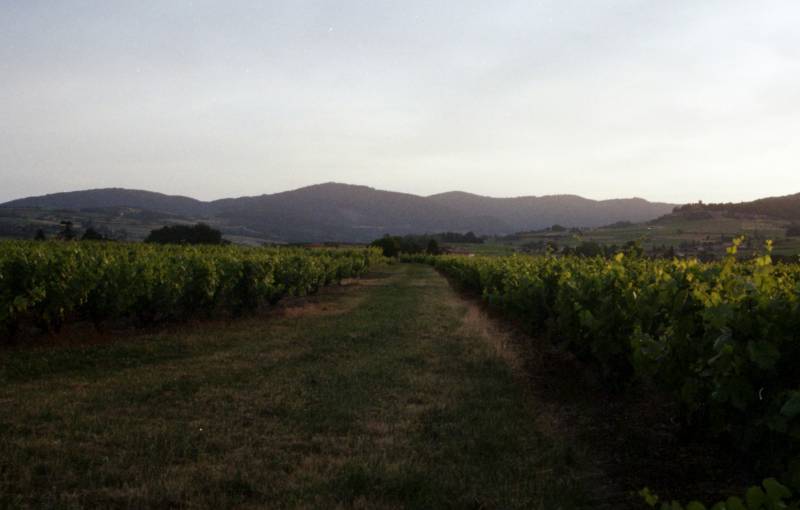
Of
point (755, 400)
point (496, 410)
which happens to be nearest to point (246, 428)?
point (496, 410)

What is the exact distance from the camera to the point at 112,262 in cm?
1423

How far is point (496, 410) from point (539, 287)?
514 centimetres

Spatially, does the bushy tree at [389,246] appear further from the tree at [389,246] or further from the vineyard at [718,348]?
the vineyard at [718,348]

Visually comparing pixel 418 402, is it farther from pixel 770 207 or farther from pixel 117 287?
pixel 770 207

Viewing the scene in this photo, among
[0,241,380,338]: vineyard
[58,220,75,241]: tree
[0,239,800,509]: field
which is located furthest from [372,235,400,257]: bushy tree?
[0,239,800,509]: field

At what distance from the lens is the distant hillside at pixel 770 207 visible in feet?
→ 158

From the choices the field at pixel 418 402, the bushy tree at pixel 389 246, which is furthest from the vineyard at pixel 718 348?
the bushy tree at pixel 389 246

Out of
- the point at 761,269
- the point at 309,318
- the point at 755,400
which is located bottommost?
the point at 309,318

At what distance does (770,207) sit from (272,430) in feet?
187

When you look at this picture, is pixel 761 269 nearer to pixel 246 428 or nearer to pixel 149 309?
pixel 246 428

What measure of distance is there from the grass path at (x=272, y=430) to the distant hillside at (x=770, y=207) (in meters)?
46.5

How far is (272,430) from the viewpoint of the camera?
6.79m

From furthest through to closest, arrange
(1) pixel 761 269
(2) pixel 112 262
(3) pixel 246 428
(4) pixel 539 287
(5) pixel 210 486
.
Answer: (2) pixel 112 262 → (4) pixel 539 287 → (3) pixel 246 428 → (1) pixel 761 269 → (5) pixel 210 486

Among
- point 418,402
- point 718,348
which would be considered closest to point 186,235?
point 418,402
